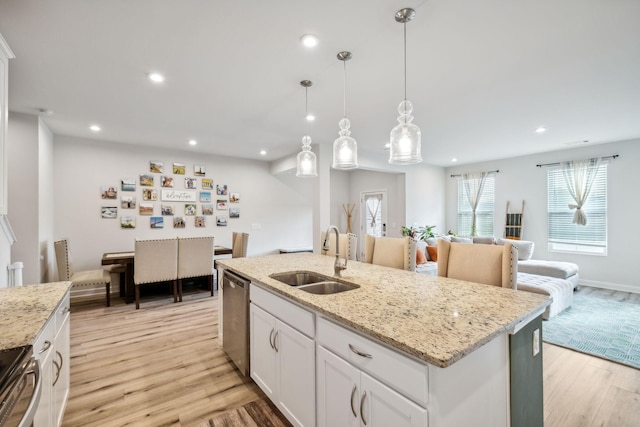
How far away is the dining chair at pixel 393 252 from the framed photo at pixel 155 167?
430 centimetres

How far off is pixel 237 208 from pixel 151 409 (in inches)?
180

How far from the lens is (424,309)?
55.5 inches

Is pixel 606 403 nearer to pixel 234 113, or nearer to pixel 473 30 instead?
pixel 473 30

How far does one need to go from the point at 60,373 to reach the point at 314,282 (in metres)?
1.64

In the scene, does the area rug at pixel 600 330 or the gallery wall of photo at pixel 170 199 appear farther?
the gallery wall of photo at pixel 170 199

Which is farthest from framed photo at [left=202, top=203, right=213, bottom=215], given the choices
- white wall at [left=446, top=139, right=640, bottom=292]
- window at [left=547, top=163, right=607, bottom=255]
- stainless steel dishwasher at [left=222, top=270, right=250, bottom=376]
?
window at [left=547, top=163, right=607, bottom=255]

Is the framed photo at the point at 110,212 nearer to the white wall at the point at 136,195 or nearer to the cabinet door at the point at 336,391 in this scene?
the white wall at the point at 136,195

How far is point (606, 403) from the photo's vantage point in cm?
209

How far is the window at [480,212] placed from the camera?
688cm

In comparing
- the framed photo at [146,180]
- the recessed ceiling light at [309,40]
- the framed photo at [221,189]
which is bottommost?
the framed photo at [221,189]

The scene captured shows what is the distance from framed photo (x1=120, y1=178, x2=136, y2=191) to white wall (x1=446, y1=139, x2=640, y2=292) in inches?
293

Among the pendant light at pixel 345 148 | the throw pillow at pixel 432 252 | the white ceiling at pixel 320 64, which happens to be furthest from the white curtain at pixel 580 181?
the pendant light at pixel 345 148

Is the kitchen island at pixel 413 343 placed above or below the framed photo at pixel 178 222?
below

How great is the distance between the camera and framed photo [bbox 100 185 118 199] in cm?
495
